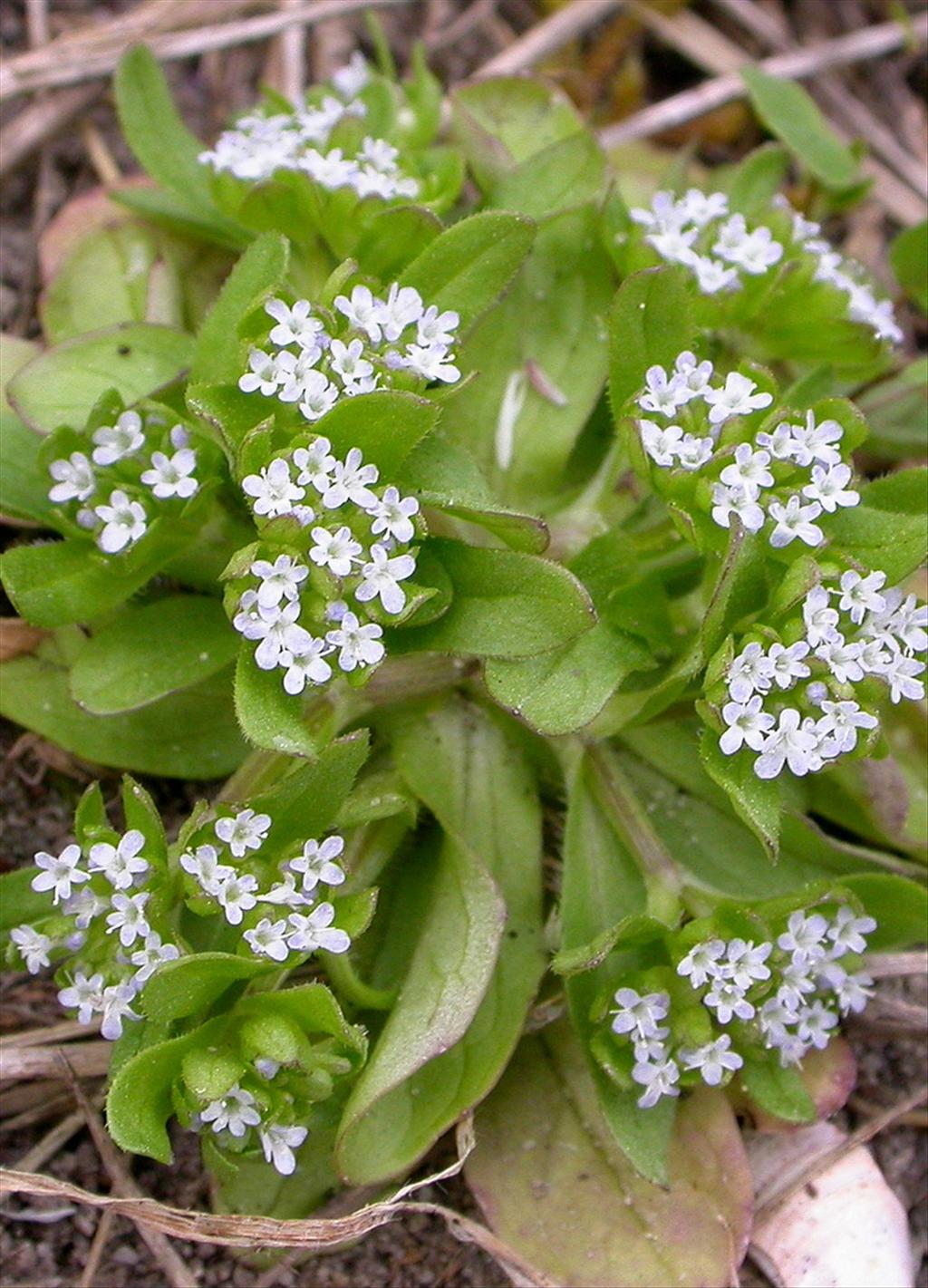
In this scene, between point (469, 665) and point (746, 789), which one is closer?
point (746, 789)

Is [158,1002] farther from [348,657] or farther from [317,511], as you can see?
[317,511]

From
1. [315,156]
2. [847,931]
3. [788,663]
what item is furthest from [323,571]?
[847,931]

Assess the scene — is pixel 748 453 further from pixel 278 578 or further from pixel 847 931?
pixel 847 931

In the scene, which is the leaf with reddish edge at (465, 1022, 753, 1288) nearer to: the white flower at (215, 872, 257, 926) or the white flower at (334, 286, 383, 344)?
the white flower at (215, 872, 257, 926)

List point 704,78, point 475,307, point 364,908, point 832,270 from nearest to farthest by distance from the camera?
point 364,908 → point 475,307 → point 832,270 → point 704,78

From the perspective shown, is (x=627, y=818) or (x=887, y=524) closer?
(x=887, y=524)

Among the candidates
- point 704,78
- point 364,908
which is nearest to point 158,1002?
point 364,908

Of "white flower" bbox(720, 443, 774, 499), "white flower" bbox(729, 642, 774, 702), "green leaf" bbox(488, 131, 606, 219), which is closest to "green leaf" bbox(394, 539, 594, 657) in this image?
"white flower" bbox(729, 642, 774, 702)
